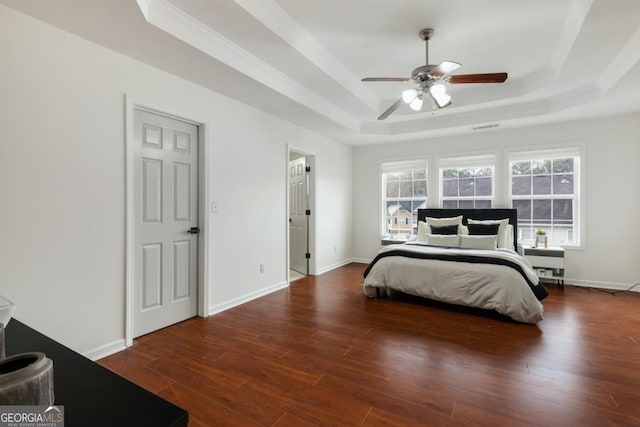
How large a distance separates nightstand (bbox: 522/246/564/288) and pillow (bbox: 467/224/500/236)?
0.59 metres

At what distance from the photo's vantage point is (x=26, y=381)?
21.8 inches

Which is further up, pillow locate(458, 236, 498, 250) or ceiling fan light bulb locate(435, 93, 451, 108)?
ceiling fan light bulb locate(435, 93, 451, 108)

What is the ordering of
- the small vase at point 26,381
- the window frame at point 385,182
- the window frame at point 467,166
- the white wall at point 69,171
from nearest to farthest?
the small vase at point 26,381 → the white wall at point 69,171 → the window frame at point 467,166 → the window frame at point 385,182

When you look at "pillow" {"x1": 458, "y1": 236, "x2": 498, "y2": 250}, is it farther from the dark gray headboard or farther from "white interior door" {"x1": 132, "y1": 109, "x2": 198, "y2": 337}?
"white interior door" {"x1": 132, "y1": 109, "x2": 198, "y2": 337}

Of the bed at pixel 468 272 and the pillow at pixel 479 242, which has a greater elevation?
the pillow at pixel 479 242

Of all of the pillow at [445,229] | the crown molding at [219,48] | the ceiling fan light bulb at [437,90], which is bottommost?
the pillow at [445,229]

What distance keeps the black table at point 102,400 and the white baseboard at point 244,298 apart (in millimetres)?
2698

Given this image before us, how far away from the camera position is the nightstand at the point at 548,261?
447 cm

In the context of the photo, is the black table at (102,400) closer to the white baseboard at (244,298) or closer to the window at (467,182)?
the white baseboard at (244,298)

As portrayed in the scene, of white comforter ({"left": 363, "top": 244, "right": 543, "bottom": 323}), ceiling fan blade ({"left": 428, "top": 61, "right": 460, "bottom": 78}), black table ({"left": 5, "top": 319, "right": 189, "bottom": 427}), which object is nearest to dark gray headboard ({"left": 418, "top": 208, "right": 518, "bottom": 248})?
white comforter ({"left": 363, "top": 244, "right": 543, "bottom": 323})

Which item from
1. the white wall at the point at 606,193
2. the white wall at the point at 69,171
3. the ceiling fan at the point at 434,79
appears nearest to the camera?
the white wall at the point at 69,171

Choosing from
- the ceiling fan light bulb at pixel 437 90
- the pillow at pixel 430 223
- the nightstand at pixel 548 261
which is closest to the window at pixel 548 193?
the nightstand at pixel 548 261

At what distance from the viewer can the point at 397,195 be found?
623 cm

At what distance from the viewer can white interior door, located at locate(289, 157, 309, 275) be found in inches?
212
